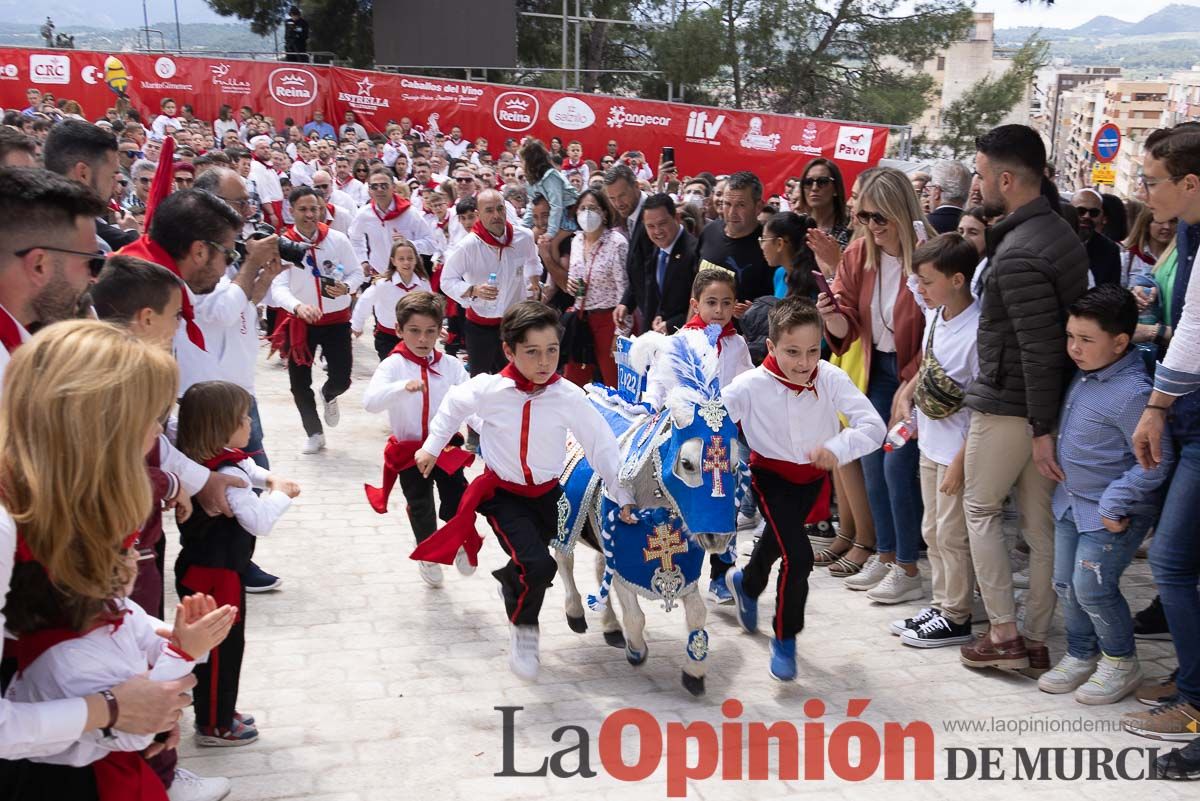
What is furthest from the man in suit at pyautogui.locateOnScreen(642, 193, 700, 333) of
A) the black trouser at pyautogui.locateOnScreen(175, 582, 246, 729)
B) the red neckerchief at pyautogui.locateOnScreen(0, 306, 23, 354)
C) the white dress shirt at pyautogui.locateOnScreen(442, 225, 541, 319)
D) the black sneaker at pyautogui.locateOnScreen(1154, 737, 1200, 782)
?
the red neckerchief at pyautogui.locateOnScreen(0, 306, 23, 354)

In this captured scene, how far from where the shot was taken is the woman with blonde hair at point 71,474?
207 cm

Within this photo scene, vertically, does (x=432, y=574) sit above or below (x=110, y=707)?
below

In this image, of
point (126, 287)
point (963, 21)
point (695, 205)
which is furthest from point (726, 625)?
point (963, 21)

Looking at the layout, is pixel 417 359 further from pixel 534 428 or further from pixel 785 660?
pixel 785 660

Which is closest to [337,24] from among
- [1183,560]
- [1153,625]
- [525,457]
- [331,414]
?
[331,414]

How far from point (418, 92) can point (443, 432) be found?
19.9m

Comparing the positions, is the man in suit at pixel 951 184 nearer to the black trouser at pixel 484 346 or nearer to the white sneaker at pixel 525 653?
the black trouser at pixel 484 346

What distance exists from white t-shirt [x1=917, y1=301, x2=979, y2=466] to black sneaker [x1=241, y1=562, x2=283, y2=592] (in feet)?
11.3

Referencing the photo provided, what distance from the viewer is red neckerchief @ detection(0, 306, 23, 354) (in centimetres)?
301

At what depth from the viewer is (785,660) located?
474 centimetres

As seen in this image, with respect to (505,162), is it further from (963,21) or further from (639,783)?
(963,21)

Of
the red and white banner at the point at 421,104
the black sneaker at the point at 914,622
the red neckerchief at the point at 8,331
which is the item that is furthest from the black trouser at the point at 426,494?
the red and white banner at the point at 421,104

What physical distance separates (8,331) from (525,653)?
2489 millimetres

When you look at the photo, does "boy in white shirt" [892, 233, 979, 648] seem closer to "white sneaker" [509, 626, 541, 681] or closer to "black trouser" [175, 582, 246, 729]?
"white sneaker" [509, 626, 541, 681]
